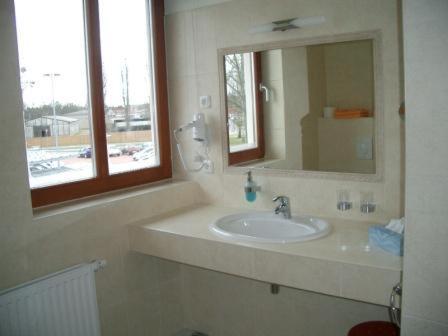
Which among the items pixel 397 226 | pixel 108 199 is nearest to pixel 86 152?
pixel 108 199

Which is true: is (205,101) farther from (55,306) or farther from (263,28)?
(55,306)

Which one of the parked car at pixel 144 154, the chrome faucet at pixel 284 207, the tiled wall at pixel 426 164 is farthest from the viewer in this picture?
the parked car at pixel 144 154

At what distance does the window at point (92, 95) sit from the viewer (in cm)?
213

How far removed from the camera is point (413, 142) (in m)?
1.30

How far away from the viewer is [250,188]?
2.46m

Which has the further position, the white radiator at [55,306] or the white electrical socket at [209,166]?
the white electrical socket at [209,166]

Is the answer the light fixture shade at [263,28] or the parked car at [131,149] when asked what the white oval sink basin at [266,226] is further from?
the light fixture shade at [263,28]

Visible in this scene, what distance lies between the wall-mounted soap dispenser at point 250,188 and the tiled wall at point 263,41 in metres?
0.04

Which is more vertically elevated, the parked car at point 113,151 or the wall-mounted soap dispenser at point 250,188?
the parked car at point 113,151

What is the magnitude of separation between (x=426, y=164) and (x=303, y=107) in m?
1.07

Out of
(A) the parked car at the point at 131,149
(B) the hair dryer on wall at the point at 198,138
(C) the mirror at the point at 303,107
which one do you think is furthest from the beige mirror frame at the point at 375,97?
(A) the parked car at the point at 131,149

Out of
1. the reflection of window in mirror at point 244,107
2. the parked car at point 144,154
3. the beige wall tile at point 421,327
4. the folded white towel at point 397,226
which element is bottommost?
the beige wall tile at point 421,327

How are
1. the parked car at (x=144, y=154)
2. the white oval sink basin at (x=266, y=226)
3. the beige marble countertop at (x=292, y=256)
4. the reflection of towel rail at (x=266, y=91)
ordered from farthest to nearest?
the parked car at (x=144, y=154), the reflection of towel rail at (x=266, y=91), the white oval sink basin at (x=266, y=226), the beige marble countertop at (x=292, y=256)

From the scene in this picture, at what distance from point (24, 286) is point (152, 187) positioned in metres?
0.96
